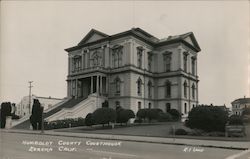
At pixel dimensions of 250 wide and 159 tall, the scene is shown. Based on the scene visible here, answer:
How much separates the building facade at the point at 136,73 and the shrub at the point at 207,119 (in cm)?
2061

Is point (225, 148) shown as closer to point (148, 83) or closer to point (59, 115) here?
point (59, 115)

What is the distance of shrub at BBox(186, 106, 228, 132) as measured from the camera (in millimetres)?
24495

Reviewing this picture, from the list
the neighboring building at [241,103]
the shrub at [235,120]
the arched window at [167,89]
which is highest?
the arched window at [167,89]

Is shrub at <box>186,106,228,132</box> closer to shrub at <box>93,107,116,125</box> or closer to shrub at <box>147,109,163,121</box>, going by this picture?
shrub at <box>93,107,116,125</box>

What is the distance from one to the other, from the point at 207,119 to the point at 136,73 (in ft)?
78.9

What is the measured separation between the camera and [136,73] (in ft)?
157

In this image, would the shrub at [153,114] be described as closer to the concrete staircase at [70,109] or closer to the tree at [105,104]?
the tree at [105,104]

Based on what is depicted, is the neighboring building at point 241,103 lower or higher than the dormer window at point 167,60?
lower

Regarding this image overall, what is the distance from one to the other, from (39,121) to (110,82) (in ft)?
50.7

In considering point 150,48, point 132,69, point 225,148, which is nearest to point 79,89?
point 132,69

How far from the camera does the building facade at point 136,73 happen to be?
154 ft

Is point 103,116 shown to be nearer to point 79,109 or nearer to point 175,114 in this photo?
point 79,109

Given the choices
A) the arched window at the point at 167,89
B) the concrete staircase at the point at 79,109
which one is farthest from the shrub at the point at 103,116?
the arched window at the point at 167,89

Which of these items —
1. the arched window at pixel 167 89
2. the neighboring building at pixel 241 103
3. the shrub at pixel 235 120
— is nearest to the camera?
the neighboring building at pixel 241 103
